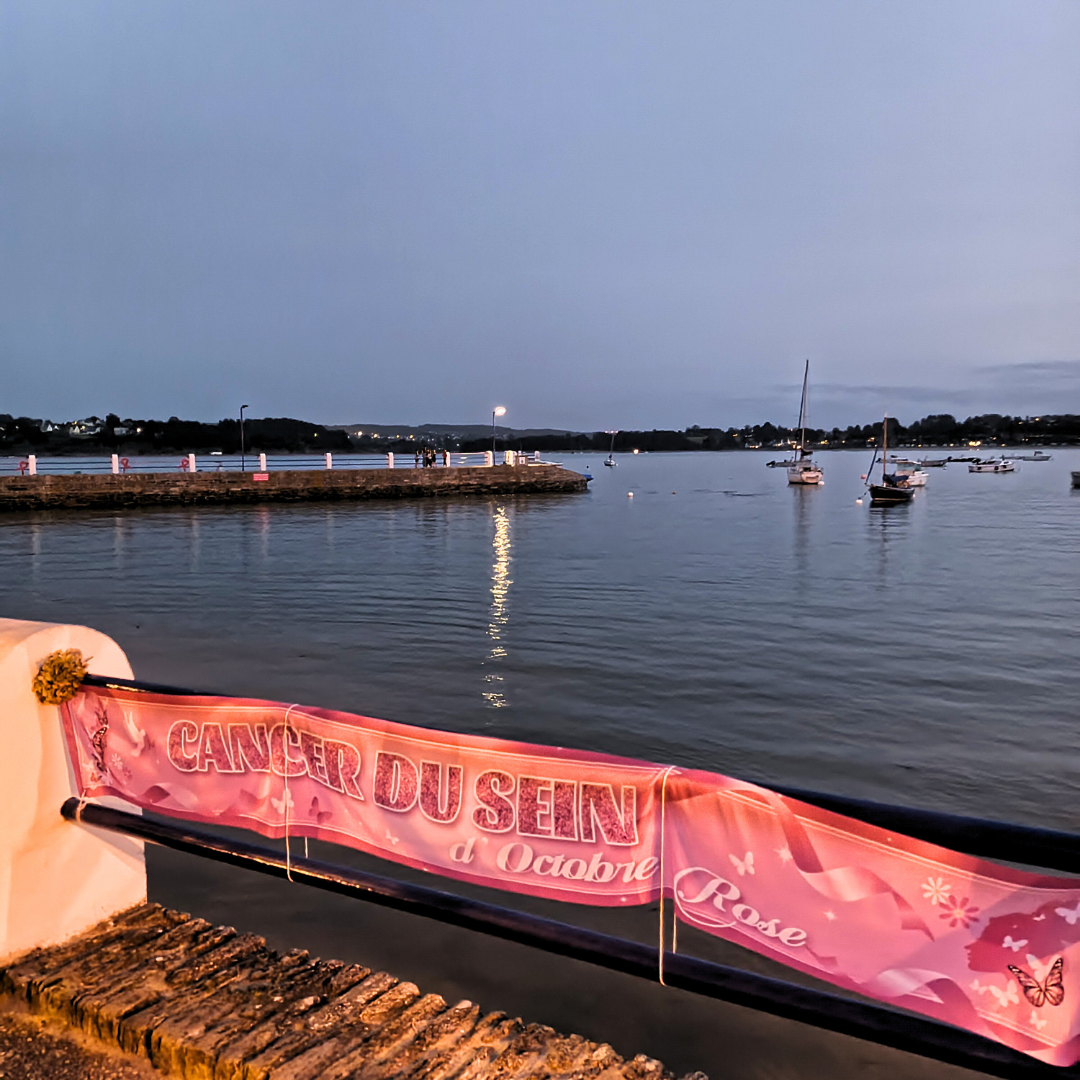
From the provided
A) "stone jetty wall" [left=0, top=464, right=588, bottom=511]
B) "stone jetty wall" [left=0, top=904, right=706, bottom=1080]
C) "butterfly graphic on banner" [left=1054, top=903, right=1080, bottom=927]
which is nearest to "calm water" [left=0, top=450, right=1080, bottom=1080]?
"stone jetty wall" [left=0, top=904, right=706, bottom=1080]

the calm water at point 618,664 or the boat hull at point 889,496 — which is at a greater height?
the boat hull at point 889,496

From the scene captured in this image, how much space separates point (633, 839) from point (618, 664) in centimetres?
1186

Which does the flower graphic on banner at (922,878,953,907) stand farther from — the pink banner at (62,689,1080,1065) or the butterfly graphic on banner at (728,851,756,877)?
the butterfly graphic on banner at (728,851,756,877)

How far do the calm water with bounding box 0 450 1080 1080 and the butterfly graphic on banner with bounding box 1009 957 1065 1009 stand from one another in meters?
3.17

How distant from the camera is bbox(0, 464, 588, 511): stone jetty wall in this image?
44.7 metres

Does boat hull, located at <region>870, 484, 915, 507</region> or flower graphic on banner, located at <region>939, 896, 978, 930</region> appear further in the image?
boat hull, located at <region>870, 484, 915, 507</region>

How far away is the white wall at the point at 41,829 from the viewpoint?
355 cm

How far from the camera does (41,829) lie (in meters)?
3.71

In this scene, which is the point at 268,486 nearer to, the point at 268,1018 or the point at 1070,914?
the point at 268,1018

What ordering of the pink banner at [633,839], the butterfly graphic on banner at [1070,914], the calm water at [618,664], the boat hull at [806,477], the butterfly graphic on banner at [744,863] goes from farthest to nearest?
the boat hull at [806,477] < the calm water at [618,664] < the butterfly graphic on banner at [744,863] < the pink banner at [633,839] < the butterfly graphic on banner at [1070,914]

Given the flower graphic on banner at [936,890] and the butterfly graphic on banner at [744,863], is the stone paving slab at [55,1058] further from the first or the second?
the flower graphic on banner at [936,890]

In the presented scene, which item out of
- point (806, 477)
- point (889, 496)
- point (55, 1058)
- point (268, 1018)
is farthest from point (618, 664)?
point (806, 477)

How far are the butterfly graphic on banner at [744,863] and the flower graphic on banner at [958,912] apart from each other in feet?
1.78

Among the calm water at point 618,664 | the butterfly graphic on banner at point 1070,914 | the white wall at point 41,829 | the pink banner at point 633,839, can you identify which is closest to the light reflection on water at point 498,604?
the calm water at point 618,664
